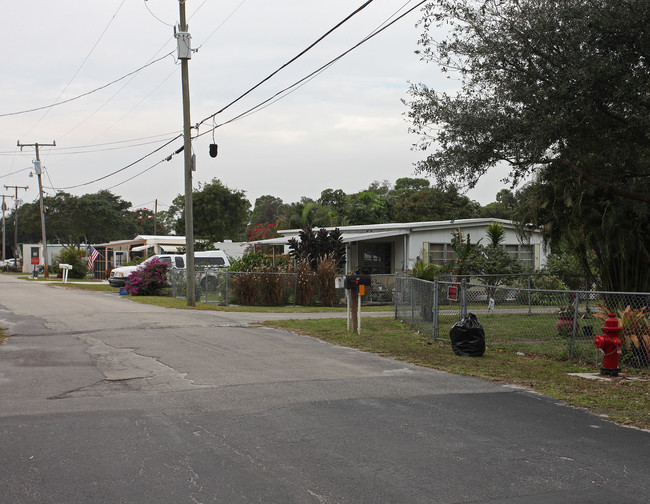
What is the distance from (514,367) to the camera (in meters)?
10.4

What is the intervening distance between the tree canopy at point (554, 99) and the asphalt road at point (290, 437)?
462 cm

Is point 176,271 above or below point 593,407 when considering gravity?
above

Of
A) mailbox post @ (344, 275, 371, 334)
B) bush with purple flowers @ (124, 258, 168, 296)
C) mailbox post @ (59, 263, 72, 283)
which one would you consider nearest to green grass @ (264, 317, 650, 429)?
mailbox post @ (344, 275, 371, 334)

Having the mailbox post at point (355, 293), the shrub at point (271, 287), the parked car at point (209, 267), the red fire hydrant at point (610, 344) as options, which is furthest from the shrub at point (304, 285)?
the red fire hydrant at point (610, 344)

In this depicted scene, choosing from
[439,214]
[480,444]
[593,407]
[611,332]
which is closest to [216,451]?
[480,444]

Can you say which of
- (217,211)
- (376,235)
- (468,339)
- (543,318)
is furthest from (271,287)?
(217,211)

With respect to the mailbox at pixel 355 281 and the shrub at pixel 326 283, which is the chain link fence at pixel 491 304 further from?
the mailbox at pixel 355 281

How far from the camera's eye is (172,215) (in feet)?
292

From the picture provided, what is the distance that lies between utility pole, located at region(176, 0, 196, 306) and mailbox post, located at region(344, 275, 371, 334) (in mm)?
8748

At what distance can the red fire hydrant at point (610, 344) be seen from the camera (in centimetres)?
938

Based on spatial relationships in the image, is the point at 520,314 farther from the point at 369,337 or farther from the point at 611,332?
the point at 611,332

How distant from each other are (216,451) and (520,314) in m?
12.9

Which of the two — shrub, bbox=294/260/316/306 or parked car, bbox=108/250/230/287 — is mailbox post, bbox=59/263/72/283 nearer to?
parked car, bbox=108/250/230/287

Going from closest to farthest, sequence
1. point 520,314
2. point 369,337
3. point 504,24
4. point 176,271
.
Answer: point 504,24 < point 369,337 < point 520,314 < point 176,271
